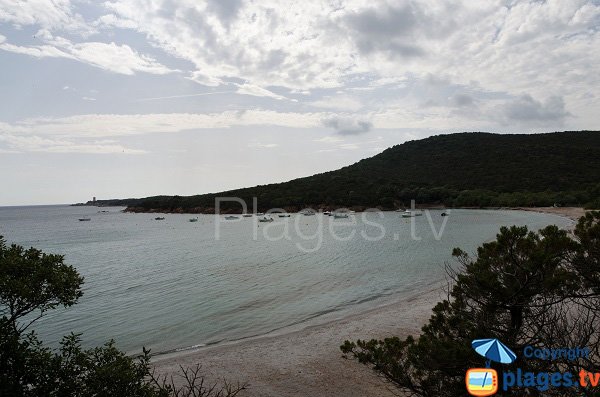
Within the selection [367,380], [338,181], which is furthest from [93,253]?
[338,181]

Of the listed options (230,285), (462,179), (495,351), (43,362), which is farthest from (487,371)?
(462,179)

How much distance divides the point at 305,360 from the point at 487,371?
8586 millimetres

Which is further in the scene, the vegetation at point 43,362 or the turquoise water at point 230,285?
the turquoise water at point 230,285

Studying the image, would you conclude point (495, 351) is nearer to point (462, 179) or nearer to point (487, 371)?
point (487, 371)

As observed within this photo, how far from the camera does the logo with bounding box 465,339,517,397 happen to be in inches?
195

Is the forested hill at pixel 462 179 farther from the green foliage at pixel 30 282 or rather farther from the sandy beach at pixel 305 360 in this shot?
the green foliage at pixel 30 282

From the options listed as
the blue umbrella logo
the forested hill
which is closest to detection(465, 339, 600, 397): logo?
the blue umbrella logo

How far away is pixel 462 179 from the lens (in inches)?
4801

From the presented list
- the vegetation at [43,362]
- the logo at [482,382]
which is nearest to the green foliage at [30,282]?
the vegetation at [43,362]

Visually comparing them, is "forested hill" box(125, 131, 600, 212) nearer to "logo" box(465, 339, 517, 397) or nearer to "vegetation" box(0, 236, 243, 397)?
"logo" box(465, 339, 517, 397)

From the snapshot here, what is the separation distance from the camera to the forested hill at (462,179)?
331 ft

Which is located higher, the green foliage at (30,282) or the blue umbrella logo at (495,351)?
the green foliage at (30,282)

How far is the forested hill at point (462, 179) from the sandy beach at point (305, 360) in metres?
84.0

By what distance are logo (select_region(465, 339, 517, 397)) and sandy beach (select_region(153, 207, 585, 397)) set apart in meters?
4.99
